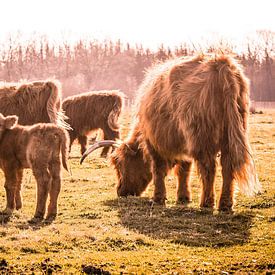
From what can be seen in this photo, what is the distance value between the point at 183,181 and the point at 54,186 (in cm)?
277

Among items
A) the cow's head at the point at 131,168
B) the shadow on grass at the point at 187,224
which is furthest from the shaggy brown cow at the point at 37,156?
the cow's head at the point at 131,168

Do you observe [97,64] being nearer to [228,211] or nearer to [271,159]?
[271,159]

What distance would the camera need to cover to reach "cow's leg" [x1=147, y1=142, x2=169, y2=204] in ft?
33.3

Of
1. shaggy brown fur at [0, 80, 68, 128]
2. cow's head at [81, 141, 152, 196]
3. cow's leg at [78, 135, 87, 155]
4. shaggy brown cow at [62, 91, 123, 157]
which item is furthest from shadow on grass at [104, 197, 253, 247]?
cow's leg at [78, 135, 87, 155]

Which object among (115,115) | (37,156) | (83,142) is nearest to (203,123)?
(37,156)

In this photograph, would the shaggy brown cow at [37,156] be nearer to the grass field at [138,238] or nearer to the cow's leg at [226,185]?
the grass field at [138,238]

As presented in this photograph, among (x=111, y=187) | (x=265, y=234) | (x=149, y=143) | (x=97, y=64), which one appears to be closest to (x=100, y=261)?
(x=265, y=234)

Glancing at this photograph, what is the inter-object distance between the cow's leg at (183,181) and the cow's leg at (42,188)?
2.78m

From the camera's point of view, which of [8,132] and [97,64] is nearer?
[8,132]

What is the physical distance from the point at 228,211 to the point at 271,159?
25.5 ft

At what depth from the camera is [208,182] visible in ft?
29.0

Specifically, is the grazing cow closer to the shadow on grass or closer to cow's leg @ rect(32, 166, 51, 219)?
the shadow on grass

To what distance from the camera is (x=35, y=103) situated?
12836 mm

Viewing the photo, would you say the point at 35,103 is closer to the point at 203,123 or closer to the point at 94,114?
the point at 203,123
